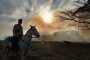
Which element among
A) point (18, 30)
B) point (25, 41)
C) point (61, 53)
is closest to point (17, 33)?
point (18, 30)

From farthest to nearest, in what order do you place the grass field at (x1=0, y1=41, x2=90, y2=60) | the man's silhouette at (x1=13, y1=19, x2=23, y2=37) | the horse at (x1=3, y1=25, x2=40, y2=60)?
the grass field at (x1=0, y1=41, x2=90, y2=60) < the man's silhouette at (x1=13, y1=19, x2=23, y2=37) < the horse at (x1=3, y1=25, x2=40, y2=60)

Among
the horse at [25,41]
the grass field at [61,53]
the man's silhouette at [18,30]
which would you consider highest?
the man's silhouette at [18,30]

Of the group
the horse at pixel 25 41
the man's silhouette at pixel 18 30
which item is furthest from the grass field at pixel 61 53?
the man's silhouette at pixel 18 30

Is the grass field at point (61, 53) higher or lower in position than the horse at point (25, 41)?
lower

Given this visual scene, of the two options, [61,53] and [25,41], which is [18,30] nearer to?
[25,41]

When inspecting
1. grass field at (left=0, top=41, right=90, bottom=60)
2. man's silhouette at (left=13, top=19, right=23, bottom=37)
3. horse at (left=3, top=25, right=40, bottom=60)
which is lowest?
grass field at (left=0, top=41, right=90, bottom=60)

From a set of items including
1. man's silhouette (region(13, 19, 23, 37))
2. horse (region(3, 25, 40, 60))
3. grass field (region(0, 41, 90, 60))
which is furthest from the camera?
grass field (region(0, 41, 90, 60))

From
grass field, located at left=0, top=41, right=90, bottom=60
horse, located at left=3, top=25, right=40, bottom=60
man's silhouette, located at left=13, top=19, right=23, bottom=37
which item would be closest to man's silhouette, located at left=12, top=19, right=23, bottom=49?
man's silhouette, located at left=13, top=19, right=23, bottom=37

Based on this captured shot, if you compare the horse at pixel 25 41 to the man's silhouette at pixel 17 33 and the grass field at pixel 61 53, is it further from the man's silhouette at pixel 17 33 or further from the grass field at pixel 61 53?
the grass field at pixel 61 53

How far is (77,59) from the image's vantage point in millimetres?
29344

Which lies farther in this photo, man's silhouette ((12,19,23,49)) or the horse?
man's silhouette ((12,19,23,49))

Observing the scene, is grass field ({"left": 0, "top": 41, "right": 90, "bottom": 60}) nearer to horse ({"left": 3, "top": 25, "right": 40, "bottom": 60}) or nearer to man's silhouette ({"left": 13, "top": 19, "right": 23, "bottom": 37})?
horse ({"left": 3, "top": 25, "right": 40, "bottom": 60})

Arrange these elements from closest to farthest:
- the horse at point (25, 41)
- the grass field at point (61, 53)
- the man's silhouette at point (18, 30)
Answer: the horse at point (25, 41) < the man's silhouette at point (18, 30) < the grass field at point (61, 53)

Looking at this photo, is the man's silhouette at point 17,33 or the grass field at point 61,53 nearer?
the man's silhouette at point 17,33
